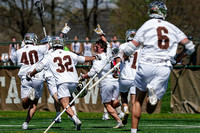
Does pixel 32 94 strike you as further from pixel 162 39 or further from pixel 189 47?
pixel 189 47

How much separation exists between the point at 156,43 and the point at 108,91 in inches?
185

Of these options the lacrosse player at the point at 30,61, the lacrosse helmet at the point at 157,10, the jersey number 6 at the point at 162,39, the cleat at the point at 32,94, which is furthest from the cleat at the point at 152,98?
the lacrosse player at the point at 30,61

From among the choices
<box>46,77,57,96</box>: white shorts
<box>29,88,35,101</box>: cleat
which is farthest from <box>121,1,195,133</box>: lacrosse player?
<box>46,77,57,96</box>: white shorts

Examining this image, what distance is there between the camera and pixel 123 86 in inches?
487

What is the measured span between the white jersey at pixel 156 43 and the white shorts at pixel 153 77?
96mm

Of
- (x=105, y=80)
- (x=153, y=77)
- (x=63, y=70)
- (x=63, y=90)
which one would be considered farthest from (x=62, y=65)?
(x=153, y=77)

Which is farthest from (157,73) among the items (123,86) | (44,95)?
(44,95)

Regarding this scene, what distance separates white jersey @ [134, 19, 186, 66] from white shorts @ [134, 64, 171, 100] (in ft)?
0.31

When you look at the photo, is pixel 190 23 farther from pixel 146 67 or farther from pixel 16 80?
pixel 146 67

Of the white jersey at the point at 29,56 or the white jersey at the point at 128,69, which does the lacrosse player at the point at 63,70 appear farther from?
the white jersey at the point at 128,69

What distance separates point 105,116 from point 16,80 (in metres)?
4.93

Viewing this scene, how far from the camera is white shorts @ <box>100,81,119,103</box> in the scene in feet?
40.4

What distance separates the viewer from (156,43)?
7871mm

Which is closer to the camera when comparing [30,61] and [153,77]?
[153,77]
